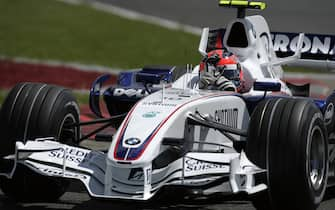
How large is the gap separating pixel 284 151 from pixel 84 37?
50.2ft

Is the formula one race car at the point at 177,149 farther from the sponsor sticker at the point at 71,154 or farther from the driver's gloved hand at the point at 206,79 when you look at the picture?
the driver's gloved hand at the point at 206,79

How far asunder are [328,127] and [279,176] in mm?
1832

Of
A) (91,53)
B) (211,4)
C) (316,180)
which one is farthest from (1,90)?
(211,4)

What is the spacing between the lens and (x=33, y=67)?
18.0 meters

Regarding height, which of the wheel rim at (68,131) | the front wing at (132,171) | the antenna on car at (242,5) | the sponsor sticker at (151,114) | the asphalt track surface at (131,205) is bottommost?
the asphalt track surface at (131,205)

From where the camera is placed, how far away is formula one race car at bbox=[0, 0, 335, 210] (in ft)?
23.6

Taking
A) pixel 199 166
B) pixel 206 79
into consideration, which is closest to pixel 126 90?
pixel 206 79

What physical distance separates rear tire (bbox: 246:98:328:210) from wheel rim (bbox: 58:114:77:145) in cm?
171

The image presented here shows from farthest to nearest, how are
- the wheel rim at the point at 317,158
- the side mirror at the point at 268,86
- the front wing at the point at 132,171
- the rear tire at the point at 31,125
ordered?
1. the side mirror at the point at 268,86
2. the rear tire at the point at 31,125
3. the wheel rim at the point at 317,158
4. the front wing at the point at 132,171

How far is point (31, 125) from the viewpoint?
794cm

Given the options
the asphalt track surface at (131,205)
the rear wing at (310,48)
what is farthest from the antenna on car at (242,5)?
the asphalt track surface at (131,205)

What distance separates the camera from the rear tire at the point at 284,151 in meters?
7.26

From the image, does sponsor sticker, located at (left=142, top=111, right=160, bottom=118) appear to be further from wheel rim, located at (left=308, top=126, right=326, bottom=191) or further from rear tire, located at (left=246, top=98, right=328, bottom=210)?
wheel rim, located at (left=308, top=126, right=326, bottom=191)

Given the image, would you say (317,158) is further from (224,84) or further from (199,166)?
(224,84)
